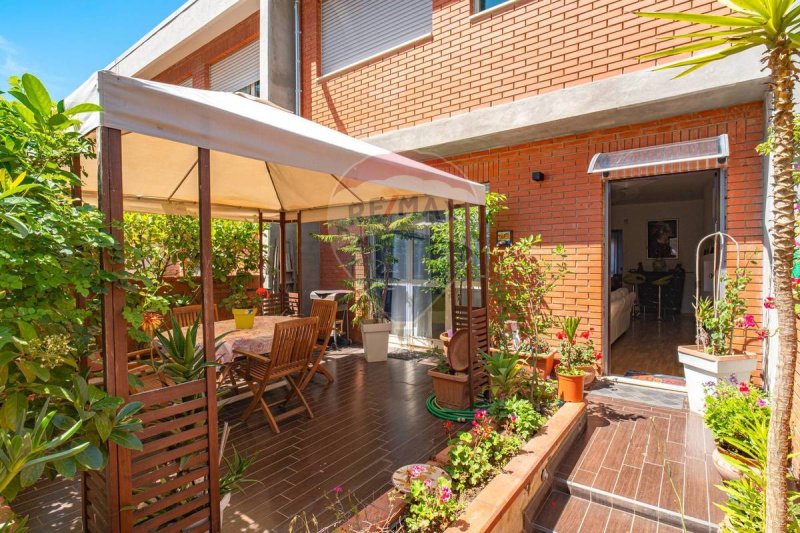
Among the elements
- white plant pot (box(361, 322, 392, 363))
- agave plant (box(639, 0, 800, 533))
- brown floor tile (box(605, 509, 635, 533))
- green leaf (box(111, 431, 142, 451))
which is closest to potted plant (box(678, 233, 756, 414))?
brown floor tile (box(605, 509, 635, 533))

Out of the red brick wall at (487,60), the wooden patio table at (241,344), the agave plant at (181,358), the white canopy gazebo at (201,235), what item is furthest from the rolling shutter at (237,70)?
the agave plant at (181,358)

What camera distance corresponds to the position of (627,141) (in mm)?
4922

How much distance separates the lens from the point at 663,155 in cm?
448

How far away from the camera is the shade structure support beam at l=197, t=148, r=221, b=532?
2.12 meters

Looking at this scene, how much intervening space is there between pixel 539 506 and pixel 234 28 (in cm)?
1063

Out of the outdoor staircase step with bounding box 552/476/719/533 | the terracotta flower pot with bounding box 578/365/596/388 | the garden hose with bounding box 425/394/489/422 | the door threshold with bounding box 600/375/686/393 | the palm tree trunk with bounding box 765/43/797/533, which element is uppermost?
the palm tree trunk with bounding box 765/43/797/533

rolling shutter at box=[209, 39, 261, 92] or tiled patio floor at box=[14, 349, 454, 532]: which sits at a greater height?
rolling shutter at box=[209, 39, 261, 92]

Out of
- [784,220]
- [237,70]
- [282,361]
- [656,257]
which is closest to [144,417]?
[282,361]

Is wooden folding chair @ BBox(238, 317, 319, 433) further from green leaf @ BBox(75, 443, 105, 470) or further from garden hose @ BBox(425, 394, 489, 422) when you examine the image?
green leaf @ BBox(75, 443, 105, 470)

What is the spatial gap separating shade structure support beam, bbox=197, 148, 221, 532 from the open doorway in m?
5.75

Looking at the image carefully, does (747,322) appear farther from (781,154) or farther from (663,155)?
(781,154)

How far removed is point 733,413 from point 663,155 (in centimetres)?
A: 283

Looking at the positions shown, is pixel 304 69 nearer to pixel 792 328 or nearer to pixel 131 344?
pixel 131 344

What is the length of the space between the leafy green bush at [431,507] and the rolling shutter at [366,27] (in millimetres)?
6420
